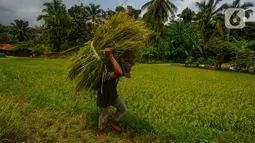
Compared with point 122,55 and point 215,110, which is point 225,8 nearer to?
point 215,110

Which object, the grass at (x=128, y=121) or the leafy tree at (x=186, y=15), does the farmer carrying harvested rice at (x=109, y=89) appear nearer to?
the grass at (x=128, y=121)

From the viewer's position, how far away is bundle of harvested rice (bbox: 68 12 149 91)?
8.96 feet

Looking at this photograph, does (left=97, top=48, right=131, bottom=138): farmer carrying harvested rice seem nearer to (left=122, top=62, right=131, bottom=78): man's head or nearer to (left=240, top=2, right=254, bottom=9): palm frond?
(left=122, top=62, right=131, bottom=78): man's head

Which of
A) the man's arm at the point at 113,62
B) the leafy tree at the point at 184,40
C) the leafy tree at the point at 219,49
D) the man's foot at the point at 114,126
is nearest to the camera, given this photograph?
the man's arm at the point at 113,62

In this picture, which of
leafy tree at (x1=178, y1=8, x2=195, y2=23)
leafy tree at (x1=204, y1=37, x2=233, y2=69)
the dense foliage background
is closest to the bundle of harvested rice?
the dense foliage background

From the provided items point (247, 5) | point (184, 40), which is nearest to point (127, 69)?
point (184, 40)

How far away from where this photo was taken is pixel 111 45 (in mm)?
2766
